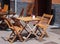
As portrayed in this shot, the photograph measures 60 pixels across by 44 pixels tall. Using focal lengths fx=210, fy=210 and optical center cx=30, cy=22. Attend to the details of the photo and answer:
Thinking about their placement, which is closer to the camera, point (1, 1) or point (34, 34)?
point (34, 34)

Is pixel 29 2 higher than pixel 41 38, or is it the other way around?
pixel 29 2

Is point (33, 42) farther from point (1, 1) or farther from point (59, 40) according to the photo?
point (1, 1)

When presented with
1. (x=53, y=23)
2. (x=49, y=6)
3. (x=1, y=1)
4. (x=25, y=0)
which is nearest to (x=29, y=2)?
(x=25, y=0)

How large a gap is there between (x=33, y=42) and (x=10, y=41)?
2.66 feet

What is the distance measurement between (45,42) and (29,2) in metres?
7.33

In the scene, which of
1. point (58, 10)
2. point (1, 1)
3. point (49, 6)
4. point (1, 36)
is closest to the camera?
point (1, 36)

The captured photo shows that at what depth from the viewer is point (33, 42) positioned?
7.27m

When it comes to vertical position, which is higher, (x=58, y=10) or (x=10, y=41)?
(x=58, y=10)

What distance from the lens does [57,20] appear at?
36.1ft

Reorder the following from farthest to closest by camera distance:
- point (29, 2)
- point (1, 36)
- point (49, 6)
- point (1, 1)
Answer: point (1, 1) → point (29, 2) → point (49, 6) → point (1, 36)

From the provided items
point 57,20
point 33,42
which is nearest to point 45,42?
point 33,42

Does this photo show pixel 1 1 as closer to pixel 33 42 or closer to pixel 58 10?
pixel 58 10

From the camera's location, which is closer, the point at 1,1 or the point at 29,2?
the point at 29,2

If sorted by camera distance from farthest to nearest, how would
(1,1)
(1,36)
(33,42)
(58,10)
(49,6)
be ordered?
(1,1) → (49,6) → (58,10) → (1,36) → (33,42)
